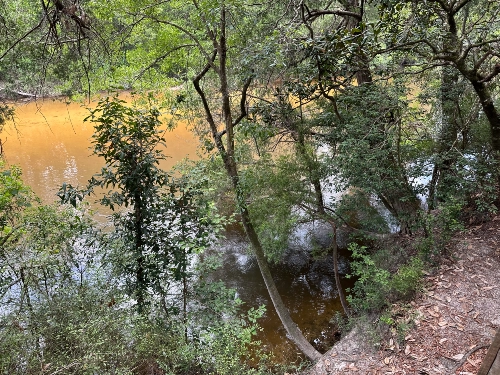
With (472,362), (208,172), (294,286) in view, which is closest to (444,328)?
(472,362)

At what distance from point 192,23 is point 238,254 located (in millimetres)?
6213

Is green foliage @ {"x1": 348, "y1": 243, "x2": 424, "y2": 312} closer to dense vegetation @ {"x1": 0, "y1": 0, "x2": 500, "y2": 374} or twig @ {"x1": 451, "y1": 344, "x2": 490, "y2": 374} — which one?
dense vegetation @ {"x1": 0, "y1": 0, "x2": 500, "y2": 374}

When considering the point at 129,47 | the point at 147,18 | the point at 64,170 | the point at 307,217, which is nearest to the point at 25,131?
the point at 64,170

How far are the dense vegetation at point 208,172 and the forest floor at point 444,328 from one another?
0.36 m

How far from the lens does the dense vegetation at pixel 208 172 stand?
4113mm

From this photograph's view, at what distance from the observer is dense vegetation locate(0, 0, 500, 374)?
4.11 meters

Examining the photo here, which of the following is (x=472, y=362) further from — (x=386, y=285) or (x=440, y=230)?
(x=440, y=230)

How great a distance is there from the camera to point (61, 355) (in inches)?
143

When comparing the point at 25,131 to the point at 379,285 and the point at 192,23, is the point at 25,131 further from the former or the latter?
the point at 379,285

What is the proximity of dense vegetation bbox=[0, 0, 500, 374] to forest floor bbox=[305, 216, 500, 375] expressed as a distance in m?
0.36

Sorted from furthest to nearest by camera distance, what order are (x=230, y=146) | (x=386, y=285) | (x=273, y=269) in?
(x=273, y=269) → (x=230, y=146) → (x=386, y=285)

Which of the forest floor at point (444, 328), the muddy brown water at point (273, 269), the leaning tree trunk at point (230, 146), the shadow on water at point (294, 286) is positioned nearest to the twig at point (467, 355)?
the forest floor at point (444, 328)

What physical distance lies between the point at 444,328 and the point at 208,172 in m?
4.17

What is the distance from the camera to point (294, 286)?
888 centimetres
